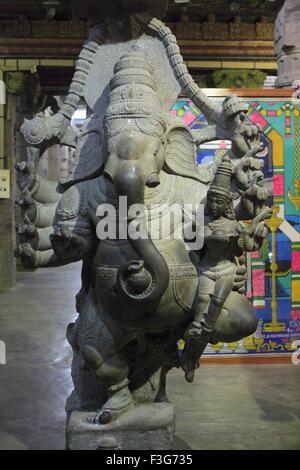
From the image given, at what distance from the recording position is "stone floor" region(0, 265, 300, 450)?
322 cm

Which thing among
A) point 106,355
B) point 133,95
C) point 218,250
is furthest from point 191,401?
point 133,95

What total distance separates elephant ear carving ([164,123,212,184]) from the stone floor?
1.44 m

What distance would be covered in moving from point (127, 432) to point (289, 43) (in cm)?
425

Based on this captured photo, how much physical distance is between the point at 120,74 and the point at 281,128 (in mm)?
2537

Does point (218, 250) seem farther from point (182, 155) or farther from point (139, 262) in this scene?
point (182, 155)

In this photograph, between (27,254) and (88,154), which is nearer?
(27,254)

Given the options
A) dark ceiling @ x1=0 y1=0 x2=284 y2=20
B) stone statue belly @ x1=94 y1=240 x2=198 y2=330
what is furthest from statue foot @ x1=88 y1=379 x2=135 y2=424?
dark ceiling @ x1=0 y1=0 x2=284 y2=20

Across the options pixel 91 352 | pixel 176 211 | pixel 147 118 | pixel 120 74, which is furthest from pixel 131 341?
pixel 120 74

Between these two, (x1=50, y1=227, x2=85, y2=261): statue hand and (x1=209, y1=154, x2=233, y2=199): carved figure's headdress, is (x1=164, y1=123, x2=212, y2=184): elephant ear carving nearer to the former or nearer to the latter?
(x1=209, y1=154, x2=233, y2=199): carved figure's headdress

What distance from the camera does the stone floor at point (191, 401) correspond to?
3.22 m

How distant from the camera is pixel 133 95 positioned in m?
2.43

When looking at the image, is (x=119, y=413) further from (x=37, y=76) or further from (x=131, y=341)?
(x=37, y=76)

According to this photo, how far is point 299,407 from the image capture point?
374cm
